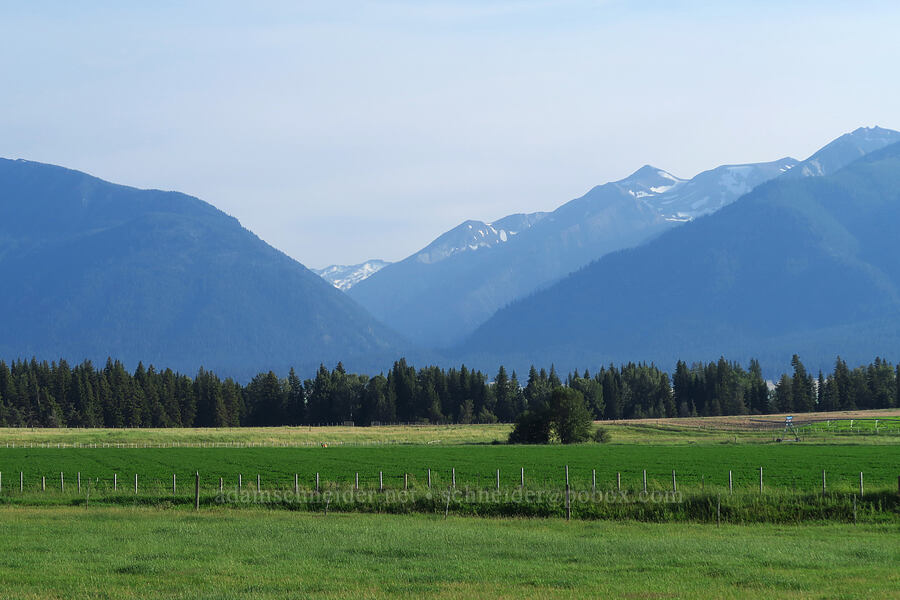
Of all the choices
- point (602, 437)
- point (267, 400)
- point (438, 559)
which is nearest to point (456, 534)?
point (438, 559)

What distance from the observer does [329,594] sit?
2606 cm

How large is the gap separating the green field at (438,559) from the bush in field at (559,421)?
68.2 m

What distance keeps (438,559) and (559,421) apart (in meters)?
81.2

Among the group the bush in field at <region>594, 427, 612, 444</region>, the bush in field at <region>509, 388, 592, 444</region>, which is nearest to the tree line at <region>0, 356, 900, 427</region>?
the bush in field at <region>594, 427, 612, 444</region>

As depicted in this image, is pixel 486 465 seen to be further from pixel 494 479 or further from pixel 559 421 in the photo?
pixel 559 421

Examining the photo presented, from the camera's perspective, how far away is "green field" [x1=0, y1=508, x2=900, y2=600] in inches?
1055

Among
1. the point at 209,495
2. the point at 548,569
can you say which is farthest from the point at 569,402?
the point at 548,569

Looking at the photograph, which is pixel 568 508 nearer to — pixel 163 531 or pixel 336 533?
pixel 336 533

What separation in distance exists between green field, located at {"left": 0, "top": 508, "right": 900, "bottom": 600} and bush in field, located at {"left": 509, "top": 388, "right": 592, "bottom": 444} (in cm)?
6816

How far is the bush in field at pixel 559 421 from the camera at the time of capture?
111m

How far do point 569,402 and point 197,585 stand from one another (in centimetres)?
8568

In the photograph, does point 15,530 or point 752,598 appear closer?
point 752,598

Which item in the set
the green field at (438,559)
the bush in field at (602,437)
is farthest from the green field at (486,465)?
the bush in field at (602,437)

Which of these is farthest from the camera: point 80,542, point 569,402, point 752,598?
point 569,402
